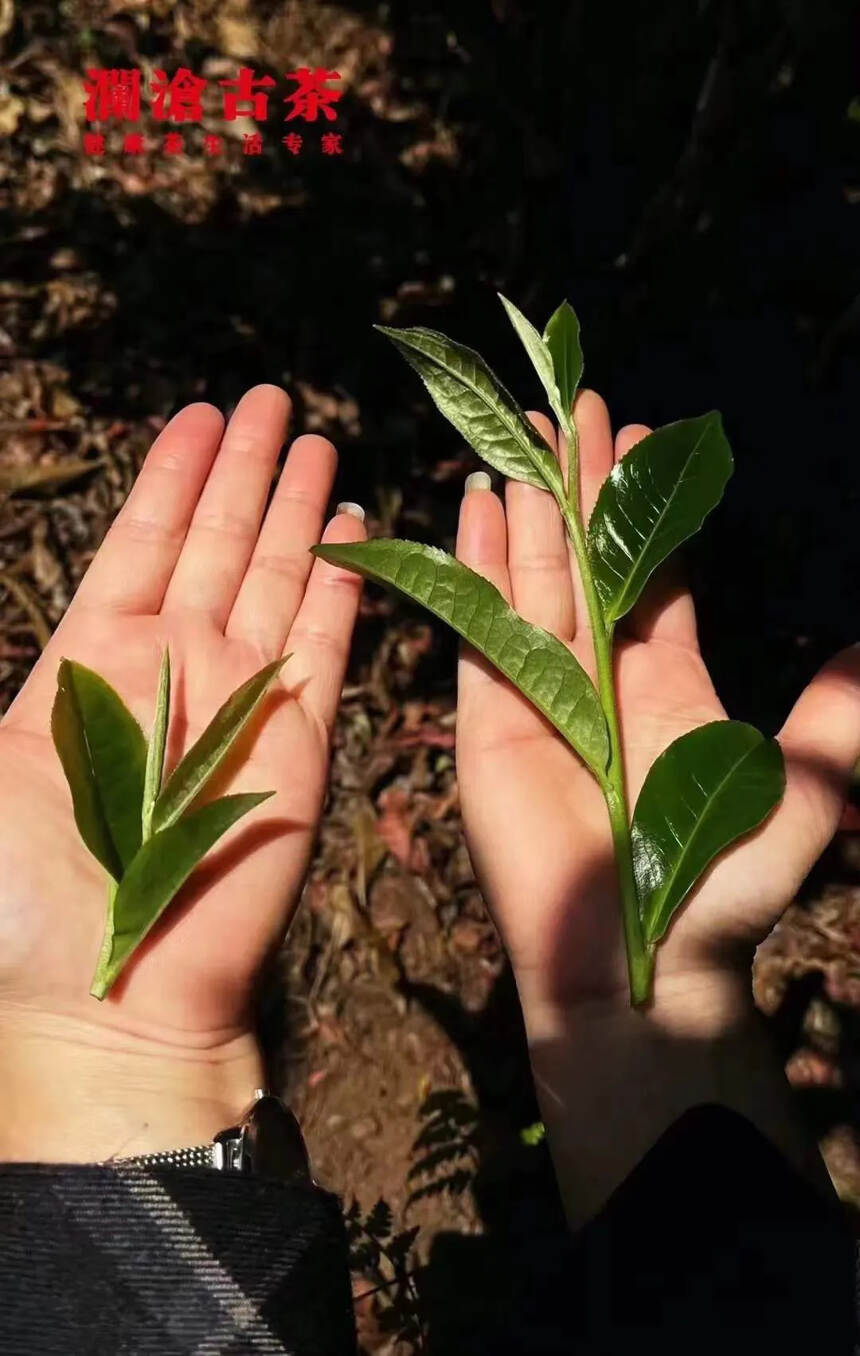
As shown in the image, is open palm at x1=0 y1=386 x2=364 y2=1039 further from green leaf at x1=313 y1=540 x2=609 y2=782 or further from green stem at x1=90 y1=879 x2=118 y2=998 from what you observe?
green leaf at x1=313 y1=540 x2=609 y2=782

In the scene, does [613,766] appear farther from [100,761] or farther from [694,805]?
[100,761]

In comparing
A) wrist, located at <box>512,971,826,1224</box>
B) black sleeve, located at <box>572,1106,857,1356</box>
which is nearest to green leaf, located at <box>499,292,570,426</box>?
wrist, located at <box>512,971,826,1224</box>

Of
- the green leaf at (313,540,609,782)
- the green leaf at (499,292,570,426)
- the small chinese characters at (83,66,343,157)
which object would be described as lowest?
the green leaf at (313,540,609,782)

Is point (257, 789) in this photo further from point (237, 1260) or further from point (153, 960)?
point (237, 1260)

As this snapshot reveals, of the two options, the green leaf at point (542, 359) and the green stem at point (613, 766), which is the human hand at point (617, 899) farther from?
the green leaf at point (542, 359)

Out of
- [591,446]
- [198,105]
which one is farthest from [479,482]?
[198,105]

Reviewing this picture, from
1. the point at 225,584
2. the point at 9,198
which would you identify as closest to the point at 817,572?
the point at 225,584
